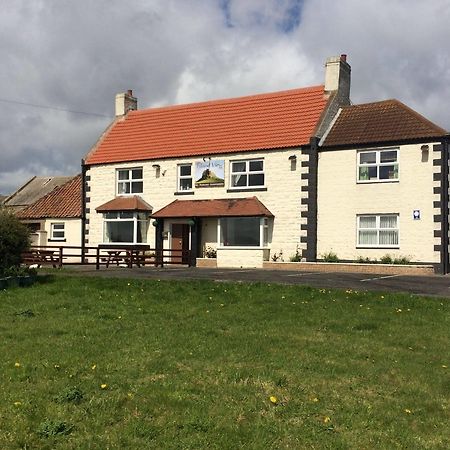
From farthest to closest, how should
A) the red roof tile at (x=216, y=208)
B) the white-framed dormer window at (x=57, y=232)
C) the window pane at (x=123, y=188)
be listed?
the white-framed dormer window at (x=57, y=232)
the window pane at (x=123, y=188)
the red roof tile at (x=216, y=208)

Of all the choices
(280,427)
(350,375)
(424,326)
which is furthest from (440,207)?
(280,427)

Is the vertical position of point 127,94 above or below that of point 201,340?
above

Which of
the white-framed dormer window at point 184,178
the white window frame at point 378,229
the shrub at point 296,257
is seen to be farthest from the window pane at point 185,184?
the white window frame at point 378,229

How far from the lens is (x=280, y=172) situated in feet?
88.2

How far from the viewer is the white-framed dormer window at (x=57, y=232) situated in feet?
113

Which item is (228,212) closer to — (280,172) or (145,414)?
(280,172)

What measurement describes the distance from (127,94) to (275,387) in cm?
3066

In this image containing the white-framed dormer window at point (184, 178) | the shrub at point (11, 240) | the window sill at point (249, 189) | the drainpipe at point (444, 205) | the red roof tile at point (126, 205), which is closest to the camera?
the shrub at point (11, 240)

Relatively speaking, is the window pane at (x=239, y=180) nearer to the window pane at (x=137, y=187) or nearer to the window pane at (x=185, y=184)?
the window pane at (x=185, y=184)

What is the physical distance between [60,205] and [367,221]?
19.7 metres

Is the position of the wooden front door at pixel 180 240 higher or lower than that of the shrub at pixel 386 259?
higher

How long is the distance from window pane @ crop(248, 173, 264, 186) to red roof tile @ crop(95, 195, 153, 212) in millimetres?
5940

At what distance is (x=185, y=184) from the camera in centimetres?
2983

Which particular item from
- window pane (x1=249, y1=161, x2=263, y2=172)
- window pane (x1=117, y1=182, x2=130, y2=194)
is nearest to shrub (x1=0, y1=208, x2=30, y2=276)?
window pane (x1=249, y1=161, x2=263, y2=172)
